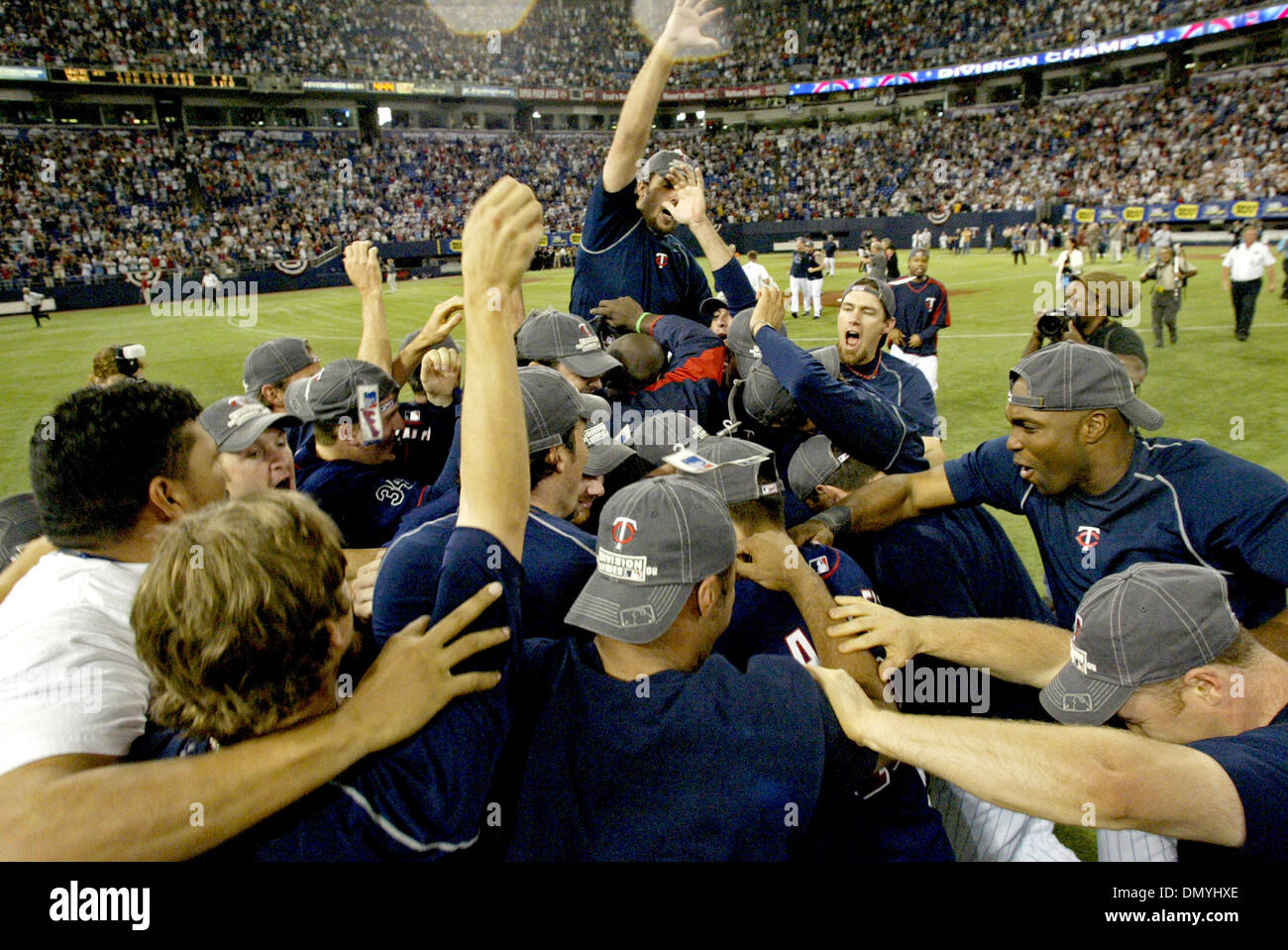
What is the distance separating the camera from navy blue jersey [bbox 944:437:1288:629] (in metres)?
3.07

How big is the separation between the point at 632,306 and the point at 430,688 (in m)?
4.18

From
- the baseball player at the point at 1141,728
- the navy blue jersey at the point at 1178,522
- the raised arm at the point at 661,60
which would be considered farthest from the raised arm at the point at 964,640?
the raised arm at the point at 661,60

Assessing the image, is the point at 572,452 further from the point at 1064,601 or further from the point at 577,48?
the point at 577,48

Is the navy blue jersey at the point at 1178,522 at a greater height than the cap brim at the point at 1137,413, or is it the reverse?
the cap brim at the point at 1137,413

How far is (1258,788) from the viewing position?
72.7 inches

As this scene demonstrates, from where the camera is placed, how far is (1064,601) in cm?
377

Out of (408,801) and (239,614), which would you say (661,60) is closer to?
(239,614)

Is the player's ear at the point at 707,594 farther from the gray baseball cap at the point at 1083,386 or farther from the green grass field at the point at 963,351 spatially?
the green grass field at the point at 963,351

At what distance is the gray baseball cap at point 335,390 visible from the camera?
155 inches

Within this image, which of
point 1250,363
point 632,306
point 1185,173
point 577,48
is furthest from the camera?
point 577,48

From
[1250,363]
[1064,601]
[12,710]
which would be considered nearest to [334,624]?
[12,710]

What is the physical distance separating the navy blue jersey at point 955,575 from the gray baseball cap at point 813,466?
30 centimetres

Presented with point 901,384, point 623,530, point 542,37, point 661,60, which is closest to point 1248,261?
point 901,384

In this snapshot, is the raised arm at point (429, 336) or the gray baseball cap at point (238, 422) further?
the raised arm at point (429, 336)
